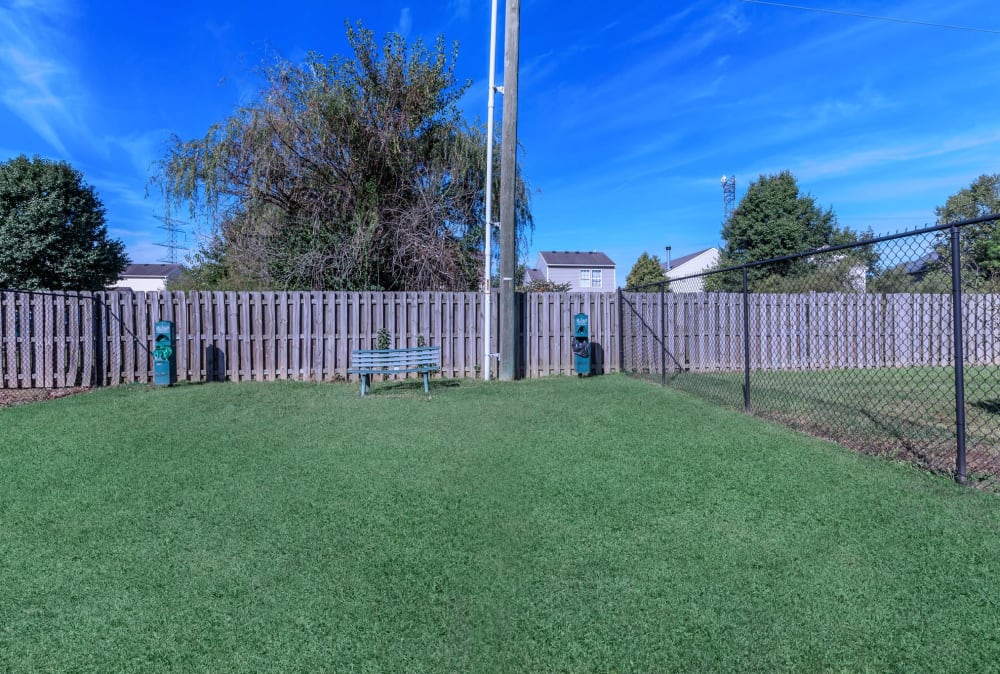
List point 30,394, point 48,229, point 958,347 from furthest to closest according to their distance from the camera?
1. point 48,229
2. point 30,394
3. point 958,347

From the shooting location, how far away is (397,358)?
923cm

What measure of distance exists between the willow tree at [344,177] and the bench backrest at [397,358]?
3.62 m

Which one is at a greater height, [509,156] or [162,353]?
[509,156]

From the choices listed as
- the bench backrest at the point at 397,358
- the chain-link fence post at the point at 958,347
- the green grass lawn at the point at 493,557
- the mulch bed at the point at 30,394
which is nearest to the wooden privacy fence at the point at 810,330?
the bench backrest at the point at 397,358

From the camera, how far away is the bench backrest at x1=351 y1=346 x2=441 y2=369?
29.5 feet

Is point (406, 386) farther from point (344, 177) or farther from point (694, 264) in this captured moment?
point (694, 264)

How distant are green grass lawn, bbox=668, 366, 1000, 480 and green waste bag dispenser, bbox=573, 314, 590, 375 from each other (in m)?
1.69

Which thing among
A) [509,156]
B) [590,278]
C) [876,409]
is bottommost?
[876,409]

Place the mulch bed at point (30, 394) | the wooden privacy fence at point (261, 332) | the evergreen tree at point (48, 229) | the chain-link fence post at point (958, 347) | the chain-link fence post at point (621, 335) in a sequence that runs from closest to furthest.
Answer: the chain-link fence post at point (958, 347) < the mulch bed at point (30, 394) < the wooden privacy fence at point (261, 332) < the chain-link fence post at point (621, 335) < the evergreen tree at point (48, 229)

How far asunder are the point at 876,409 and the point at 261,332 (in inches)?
389

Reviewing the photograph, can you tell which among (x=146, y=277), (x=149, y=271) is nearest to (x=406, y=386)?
(x=146, y=277)

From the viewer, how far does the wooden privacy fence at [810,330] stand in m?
11.2

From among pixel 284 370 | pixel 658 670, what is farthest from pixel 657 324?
pixel 658 670

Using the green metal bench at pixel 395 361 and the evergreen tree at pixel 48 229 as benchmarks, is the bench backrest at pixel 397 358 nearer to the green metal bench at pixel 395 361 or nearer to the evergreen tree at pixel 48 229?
the green metal bench at pixel 395 361
